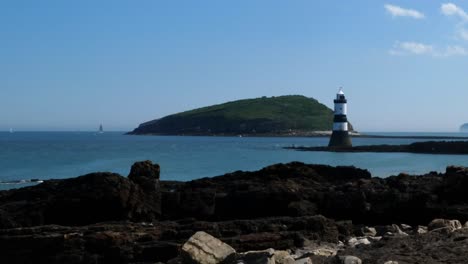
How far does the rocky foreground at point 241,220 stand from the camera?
1145 centimetres

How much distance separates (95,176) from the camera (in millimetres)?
17469

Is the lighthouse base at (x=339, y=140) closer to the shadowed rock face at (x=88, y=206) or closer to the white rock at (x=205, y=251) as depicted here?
the shadowed rock face at (x=88, y=206)

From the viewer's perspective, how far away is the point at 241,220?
14938 millimetres

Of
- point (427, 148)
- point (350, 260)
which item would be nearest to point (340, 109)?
point (427, 148)

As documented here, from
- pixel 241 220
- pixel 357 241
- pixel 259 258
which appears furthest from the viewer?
pixel 241 220

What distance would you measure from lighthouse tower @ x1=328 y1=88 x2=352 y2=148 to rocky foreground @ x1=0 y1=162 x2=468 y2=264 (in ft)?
203

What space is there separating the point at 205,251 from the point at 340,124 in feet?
261

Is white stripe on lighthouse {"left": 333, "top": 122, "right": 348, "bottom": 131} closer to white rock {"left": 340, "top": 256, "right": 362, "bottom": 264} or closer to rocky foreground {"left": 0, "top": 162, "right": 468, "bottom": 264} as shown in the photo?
rocky foreground {"left": 0, "top": 162, "right": 468, "bottom": 264}

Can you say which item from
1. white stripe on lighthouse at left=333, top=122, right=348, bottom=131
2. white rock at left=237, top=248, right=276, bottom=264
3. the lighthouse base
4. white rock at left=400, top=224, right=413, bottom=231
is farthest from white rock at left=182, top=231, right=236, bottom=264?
the lighthouse base

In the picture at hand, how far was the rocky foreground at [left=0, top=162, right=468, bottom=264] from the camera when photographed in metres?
11.5

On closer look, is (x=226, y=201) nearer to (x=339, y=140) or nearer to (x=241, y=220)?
(x=241, y=220)

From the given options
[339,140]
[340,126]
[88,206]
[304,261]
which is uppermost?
[340,126]

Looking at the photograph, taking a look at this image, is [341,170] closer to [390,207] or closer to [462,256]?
[390,207]

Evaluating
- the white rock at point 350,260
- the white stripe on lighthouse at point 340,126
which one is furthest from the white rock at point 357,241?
the white stripe on lighthouse at point 340,126
